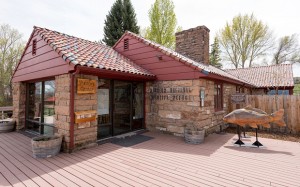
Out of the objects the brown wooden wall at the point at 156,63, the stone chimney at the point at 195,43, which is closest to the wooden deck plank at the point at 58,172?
the brown wooden wall at the point at 156,63

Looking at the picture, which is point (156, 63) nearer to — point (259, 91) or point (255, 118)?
point (255, 118)

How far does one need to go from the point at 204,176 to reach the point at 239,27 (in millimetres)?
22898

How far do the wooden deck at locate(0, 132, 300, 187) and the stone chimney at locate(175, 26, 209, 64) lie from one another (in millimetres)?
5822

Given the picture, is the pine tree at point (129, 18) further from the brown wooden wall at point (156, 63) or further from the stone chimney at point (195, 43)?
the brown wooden wall at point (156, 63)

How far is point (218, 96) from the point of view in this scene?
8500 millimetres

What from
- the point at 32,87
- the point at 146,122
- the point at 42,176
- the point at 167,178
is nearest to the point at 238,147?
the point at 167,178

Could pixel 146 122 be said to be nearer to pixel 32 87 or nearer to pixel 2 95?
pixel 32 87

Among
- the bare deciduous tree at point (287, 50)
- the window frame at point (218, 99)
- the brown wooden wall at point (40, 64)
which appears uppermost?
the bare deciduous tree at point (287, 50)

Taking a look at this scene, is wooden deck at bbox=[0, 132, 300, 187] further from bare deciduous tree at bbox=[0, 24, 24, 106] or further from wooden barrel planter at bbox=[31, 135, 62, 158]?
bare deciduous tree at bbox=[0, 24, 24, 106]

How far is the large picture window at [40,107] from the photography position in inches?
254

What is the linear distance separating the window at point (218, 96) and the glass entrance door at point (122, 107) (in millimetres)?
4151

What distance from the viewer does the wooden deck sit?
10.7ft

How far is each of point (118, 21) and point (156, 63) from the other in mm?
14477

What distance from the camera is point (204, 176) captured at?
11.3 feet
